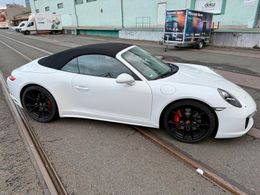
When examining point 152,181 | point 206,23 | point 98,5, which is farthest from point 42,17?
point 152,181

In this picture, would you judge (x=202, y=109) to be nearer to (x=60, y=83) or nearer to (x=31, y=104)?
(x=60, y=83)

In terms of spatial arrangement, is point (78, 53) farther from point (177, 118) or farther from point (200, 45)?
point (200, 45)

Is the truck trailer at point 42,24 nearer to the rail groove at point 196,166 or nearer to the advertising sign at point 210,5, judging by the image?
the advertising sign at point 210,5

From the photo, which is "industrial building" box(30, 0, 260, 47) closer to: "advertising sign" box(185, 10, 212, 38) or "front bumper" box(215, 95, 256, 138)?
"advertising sign" box(185, 10, 212, 38)

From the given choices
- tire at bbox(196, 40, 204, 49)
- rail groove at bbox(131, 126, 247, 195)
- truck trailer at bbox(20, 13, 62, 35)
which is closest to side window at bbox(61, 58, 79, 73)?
rail groove at bbox(131, 126, 247, 195)

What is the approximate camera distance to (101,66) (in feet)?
11.2

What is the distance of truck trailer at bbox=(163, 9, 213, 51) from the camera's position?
13.2m

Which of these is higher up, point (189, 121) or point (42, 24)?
point (42, 24)

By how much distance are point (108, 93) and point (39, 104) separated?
1.51 m

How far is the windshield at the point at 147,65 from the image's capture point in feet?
10.7

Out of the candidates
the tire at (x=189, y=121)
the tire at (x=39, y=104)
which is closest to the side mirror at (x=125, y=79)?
the tire at (x=189, y=121)

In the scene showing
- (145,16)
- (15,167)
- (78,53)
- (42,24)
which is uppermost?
(145,16)

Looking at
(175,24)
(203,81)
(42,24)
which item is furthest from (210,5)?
(42,24)

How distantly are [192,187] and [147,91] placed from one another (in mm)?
1417
